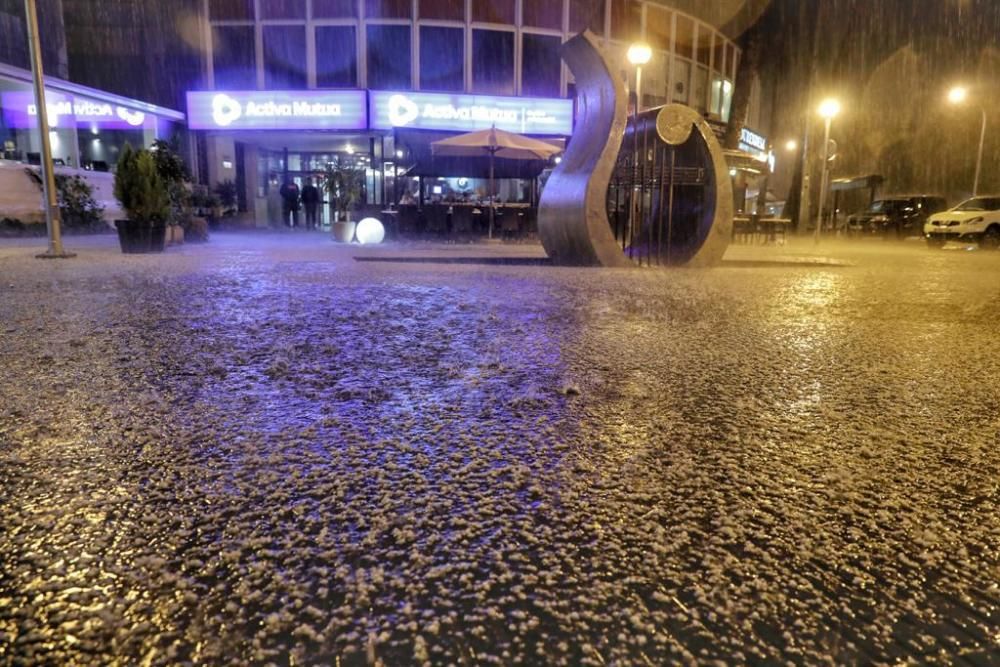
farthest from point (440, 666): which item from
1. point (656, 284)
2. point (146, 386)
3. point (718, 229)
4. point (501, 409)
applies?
point (718, 229)

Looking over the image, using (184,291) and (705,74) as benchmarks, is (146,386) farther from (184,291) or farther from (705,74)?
(705,74)

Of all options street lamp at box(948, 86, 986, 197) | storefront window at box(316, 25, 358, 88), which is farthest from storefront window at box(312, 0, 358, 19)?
street lamp at box(948, 86, 986, 197)

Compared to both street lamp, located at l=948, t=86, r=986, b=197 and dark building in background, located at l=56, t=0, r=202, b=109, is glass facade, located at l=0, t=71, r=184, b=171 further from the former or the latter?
street lamp, located at l=948, t=86, r=986, b=197

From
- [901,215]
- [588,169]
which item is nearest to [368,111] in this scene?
[588,169]

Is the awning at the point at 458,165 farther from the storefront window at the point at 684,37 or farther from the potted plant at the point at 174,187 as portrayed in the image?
the storefront window at the point at 684,37

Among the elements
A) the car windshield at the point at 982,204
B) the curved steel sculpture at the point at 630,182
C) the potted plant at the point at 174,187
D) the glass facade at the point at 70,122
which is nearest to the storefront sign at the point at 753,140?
the car windshield at the point at 982,204

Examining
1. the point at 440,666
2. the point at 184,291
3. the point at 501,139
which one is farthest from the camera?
the point at 501,139

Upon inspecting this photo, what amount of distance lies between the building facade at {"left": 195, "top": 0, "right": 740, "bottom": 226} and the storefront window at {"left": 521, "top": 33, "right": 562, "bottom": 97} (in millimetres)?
36

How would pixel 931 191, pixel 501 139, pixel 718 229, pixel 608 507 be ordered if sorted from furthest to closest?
1. pixel 931 191
2. pixel 501 139
3. pixel 718 229
4. pixel 608 507

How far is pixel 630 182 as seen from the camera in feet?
30.7

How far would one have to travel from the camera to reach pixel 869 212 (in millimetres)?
26156

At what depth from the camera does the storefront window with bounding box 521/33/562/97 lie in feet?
78.1

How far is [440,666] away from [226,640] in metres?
0.40

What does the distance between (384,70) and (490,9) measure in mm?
4315
